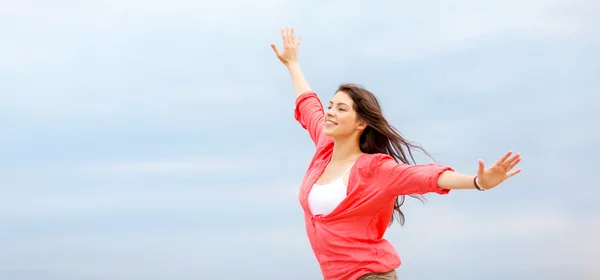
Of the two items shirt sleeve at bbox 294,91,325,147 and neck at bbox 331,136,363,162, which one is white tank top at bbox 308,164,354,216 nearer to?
neck at bbox 331,136,363,162

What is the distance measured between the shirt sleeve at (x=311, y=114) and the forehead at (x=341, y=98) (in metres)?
0.55

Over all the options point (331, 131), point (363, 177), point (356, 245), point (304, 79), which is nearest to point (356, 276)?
point (356, 245)

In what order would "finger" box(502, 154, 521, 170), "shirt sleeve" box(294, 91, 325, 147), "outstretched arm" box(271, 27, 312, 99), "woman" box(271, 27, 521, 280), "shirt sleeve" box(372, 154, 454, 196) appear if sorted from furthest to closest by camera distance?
"outstretched arm" box(271, 27, 312, 99) → "shirt sleeve" box(294, 91, 325, 147) → "woman" box(271, 27, 521, 280) → "shirt sleeve" box(372, 154, 454, 196) → "finger" box(502, 154, 521, 170)

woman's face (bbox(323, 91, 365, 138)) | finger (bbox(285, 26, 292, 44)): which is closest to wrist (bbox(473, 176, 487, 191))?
woman's face (bbox(323, 91, 365, 138))

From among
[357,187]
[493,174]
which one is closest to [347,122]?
[357,187]

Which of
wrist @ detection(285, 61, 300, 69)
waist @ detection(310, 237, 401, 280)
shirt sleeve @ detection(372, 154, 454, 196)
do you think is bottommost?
waist @ detection(310, 237, 401, 280)

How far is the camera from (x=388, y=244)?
19.3 feet

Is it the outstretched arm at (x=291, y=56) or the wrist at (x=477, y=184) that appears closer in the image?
the wrist at (x=477, y=184)

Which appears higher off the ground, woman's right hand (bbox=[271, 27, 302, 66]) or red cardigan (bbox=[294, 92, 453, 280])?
woman's right hand (bbox=[271, 27, 302, 66])

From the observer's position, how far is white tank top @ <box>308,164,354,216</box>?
5.86 meters

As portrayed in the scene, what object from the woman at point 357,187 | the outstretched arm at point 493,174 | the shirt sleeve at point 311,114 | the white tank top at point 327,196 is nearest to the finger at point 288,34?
the shirt sleeve at point 311,114

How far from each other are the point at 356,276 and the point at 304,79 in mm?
2122

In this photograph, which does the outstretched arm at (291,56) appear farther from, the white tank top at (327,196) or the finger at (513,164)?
the finger at (513,164)

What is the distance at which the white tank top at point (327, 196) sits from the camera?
586 cm
